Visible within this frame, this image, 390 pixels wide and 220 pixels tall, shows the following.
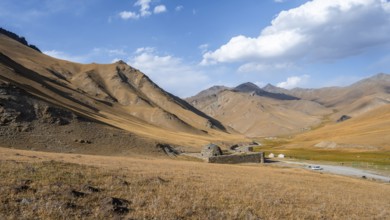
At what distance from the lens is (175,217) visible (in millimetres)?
13672

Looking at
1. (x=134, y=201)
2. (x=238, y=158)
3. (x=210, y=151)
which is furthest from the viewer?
(x=210, y=151)

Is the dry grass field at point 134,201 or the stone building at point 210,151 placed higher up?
the dry grass field at point 134,201

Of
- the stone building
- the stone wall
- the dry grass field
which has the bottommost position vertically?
the stone wall

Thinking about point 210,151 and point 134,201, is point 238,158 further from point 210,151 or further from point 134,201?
point 134,201

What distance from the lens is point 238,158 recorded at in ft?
258

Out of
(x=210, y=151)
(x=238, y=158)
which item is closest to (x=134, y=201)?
(x=238, y=158)

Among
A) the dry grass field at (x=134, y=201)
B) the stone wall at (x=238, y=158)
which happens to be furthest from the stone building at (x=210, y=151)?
the dry grass field at (x=134, y=201)

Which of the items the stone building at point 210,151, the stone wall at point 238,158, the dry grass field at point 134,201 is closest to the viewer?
the dry grass field at point 134,201

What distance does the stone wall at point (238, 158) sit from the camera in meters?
73.6

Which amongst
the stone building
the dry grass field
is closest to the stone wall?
the stone building

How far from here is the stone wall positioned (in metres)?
73.6

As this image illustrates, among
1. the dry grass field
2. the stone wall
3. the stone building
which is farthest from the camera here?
the stone building

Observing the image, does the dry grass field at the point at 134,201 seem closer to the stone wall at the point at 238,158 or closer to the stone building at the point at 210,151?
the stone wall at the point at 238,158

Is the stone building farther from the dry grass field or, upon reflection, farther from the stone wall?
the dry grass field
